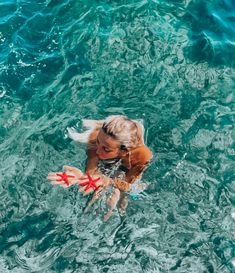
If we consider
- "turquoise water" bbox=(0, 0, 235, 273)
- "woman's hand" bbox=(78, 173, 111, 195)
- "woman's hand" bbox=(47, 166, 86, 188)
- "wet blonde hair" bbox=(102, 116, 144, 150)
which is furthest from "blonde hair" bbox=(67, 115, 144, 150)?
"turquoise water" bbox=(0, 0, 235, 273)


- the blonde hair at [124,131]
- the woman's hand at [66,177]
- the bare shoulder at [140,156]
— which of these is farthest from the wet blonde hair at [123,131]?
the woman's hand at [66,177]

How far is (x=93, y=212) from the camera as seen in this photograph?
23.0 ft

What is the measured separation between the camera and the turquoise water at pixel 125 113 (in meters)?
6.66

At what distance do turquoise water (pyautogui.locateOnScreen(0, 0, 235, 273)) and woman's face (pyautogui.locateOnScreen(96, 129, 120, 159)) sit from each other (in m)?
1.28

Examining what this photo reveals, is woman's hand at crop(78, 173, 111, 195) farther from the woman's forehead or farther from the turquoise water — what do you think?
the turquoise water

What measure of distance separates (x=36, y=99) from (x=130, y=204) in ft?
9.39

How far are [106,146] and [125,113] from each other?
2.49 meters

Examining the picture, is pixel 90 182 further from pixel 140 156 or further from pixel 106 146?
pixel 140 156

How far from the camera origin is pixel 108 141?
5.90m

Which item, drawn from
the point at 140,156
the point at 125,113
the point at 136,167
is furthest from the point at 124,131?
the point at 125,113

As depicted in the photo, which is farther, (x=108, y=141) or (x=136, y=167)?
(x=136, y=167)

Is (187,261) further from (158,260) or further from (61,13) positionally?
(61,13)

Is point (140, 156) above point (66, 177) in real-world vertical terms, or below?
below

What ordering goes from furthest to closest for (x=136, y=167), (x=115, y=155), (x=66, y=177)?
(x=136, y=167)
(x=115, y=155)
(x=66, y=177)
